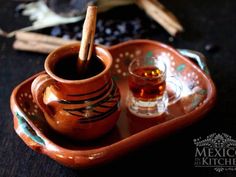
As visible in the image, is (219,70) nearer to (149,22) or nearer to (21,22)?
(149,22)

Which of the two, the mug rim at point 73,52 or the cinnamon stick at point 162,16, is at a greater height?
the mug rim at point 73,52

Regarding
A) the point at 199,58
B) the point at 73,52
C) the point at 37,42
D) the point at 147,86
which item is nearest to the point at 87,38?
the point at 73,52

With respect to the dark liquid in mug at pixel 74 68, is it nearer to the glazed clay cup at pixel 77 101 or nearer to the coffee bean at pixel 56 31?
the glazed clay cup at pixel 77 101

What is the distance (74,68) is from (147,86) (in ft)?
0.49

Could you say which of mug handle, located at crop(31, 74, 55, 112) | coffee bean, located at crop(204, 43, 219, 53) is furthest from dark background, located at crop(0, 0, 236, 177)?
mug handle, located at crop(31, 74, 55, 112)

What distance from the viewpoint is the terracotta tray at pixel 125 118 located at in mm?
667

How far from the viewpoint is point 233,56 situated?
1036 mm

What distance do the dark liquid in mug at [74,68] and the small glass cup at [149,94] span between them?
0.31 feet

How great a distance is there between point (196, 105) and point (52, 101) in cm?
27

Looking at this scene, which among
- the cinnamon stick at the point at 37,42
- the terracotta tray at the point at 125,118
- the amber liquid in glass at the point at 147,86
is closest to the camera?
the terracotta tray at the point at 125,118

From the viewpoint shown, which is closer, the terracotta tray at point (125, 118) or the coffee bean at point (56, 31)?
the terracotta tray at point (125, 118)

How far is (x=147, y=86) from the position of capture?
0.81 meters

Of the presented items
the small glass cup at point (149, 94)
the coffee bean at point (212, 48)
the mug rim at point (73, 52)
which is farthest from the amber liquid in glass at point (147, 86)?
the coffee bean at point (212, 48)

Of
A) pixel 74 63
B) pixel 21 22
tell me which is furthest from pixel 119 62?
pixel 21 22
